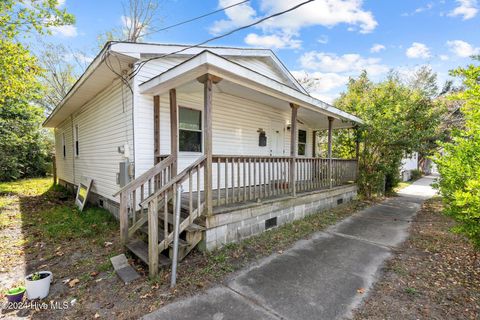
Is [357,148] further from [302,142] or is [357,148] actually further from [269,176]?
[269,176]

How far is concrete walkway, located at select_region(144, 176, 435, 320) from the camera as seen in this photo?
8.64 feet

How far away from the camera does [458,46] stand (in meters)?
13.8

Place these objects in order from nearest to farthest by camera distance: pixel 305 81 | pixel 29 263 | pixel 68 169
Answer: pixel 29 263
pixel 68 169
pixel 305 81

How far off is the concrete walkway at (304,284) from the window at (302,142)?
→ 5552 millimetres

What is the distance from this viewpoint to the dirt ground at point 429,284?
2.66m

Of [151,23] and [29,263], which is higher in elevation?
[151,23]

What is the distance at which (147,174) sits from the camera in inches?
164

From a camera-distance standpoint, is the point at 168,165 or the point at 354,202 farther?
the point at 354,202

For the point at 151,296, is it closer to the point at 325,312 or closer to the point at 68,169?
the point at 325,312

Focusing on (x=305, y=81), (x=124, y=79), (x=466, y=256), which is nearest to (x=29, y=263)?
(x=124, y=79)

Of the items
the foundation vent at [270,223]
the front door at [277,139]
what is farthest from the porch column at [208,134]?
the front door at [277,139]

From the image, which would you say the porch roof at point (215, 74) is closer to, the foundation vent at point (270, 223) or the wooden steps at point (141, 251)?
the foundation vent at point (270, 223)

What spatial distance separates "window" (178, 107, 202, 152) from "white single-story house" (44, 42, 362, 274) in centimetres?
3

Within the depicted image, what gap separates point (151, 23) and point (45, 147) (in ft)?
41.6
